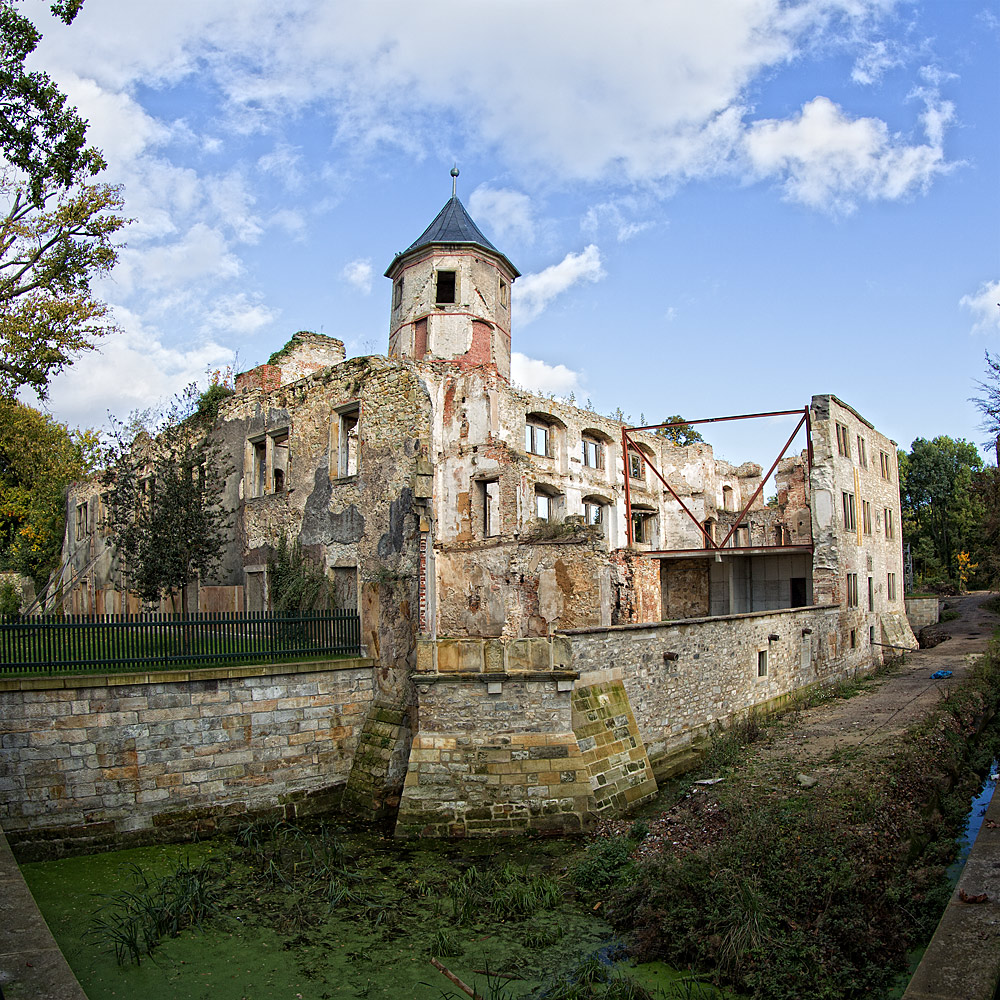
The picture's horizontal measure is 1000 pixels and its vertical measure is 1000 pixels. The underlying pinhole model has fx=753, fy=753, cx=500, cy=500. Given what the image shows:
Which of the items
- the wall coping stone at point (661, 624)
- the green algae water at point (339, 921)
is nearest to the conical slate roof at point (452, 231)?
the wall coping stone at point (661, 624)

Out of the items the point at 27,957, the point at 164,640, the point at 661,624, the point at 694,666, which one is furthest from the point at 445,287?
the point at 27,957

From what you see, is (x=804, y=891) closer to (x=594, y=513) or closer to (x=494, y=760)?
(x=494, y=760)

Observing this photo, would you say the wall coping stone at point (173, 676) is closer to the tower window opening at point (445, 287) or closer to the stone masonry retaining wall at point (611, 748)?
the stone masonry retaining wall at point (611, 748)

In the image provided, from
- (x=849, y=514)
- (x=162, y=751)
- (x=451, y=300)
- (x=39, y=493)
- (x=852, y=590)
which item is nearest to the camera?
(x=162, y=751)

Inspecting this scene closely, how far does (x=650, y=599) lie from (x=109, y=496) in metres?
14.9

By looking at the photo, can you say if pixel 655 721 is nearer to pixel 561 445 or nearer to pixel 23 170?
pixel 561 445

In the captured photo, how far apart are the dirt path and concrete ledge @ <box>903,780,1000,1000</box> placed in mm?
7759

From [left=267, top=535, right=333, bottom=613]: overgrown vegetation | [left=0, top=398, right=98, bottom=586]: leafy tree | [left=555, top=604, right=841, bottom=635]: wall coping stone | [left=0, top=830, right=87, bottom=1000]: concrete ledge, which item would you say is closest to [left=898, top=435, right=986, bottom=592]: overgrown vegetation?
[left=555, top=604, right=841, bottom=635]: wall coping stone

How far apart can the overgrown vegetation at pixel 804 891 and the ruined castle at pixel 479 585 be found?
2.98 metres

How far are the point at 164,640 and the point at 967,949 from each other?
37.9 ft

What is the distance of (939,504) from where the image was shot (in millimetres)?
53438

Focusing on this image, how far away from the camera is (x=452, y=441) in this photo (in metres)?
18.9

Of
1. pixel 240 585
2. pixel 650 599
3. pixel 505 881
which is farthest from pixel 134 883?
pixel 650 599

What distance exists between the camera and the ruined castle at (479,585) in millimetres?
11820
